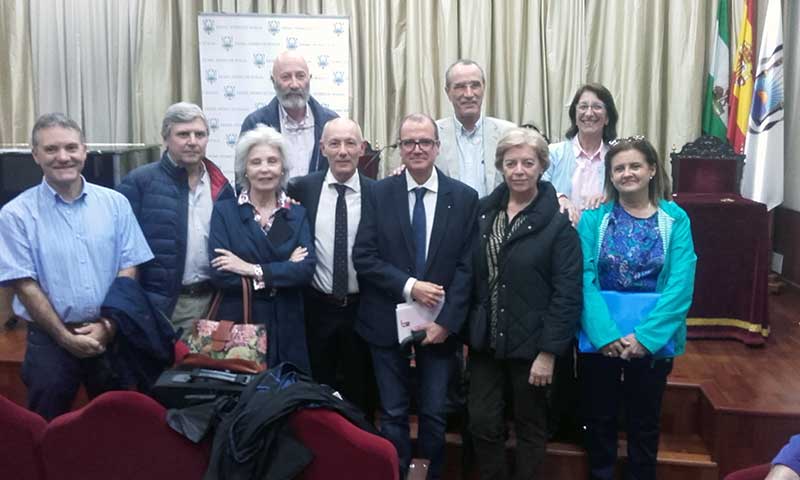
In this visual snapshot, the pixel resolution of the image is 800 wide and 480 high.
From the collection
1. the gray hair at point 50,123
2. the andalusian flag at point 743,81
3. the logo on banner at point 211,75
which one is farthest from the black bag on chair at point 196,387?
the andalusian flag at point 743,81

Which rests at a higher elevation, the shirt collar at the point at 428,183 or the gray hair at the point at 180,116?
the gray hair at the point at 180,116

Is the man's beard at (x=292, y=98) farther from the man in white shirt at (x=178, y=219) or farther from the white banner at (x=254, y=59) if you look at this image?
the white banner at (x=254, y=59)

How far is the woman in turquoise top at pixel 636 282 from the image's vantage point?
231cm

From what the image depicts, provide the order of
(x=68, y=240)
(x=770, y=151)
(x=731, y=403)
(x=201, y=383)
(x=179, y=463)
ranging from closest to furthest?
1. (x=179, y=463)
2. (x=201, y=383)
3. (x=68, y=240)
4. (x=731, y=403)
5. (x=770, y=151)

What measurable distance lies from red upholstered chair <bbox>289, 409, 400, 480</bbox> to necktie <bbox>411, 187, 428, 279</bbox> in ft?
2.86

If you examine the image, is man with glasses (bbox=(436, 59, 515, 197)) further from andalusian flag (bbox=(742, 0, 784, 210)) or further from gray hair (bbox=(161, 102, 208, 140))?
andalusian flag (bbox=(742, 0, 784, 210))

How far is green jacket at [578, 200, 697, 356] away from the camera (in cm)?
229

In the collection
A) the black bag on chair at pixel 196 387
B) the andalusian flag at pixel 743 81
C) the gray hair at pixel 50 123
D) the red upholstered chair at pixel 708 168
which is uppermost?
the andalusian flag at pixel 743 81

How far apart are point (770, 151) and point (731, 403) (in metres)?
2.38

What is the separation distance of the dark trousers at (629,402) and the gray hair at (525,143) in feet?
2.36

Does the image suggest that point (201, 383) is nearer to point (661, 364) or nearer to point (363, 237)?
point (363, 237)

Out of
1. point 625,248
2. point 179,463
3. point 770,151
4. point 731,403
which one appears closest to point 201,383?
point 179,463

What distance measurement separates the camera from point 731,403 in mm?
2832

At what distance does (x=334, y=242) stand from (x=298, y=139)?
771 millimetres
